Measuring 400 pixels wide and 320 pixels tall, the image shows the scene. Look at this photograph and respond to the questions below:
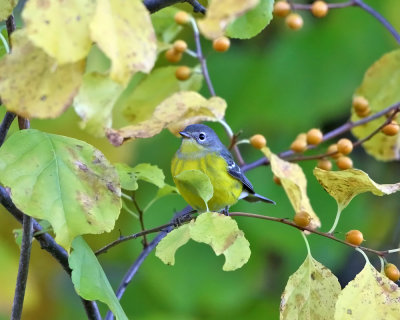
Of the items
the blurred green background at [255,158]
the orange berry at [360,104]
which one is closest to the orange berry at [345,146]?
the orange berry at [360,104]

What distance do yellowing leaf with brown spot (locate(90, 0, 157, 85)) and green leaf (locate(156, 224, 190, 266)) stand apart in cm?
35

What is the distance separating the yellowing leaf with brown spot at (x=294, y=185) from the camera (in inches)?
51.4

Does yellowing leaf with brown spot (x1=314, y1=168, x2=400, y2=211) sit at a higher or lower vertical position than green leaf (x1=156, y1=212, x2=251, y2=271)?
lower

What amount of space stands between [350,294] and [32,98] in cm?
55

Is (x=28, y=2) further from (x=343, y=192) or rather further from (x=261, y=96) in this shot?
(x=261, y=96)

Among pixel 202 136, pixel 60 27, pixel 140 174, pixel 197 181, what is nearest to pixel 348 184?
pixel 197 181

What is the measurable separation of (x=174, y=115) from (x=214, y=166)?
856 mm

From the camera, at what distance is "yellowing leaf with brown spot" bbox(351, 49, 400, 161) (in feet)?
5.88

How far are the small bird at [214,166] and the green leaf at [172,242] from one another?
850mm

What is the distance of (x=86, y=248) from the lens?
44.6 inches

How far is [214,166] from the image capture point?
6.90 ft

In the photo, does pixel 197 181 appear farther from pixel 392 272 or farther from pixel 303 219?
pixel 392 272

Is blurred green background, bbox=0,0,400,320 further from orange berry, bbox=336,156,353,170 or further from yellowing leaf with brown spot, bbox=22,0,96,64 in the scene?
yellowing leaf with brown spot, bbox=22,0,96,64

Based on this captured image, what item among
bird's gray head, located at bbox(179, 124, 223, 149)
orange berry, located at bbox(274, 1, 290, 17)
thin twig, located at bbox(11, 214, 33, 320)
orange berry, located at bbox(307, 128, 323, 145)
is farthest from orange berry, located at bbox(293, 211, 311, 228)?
bird's gray head, located at bbox(179, 124, 223, 149)
